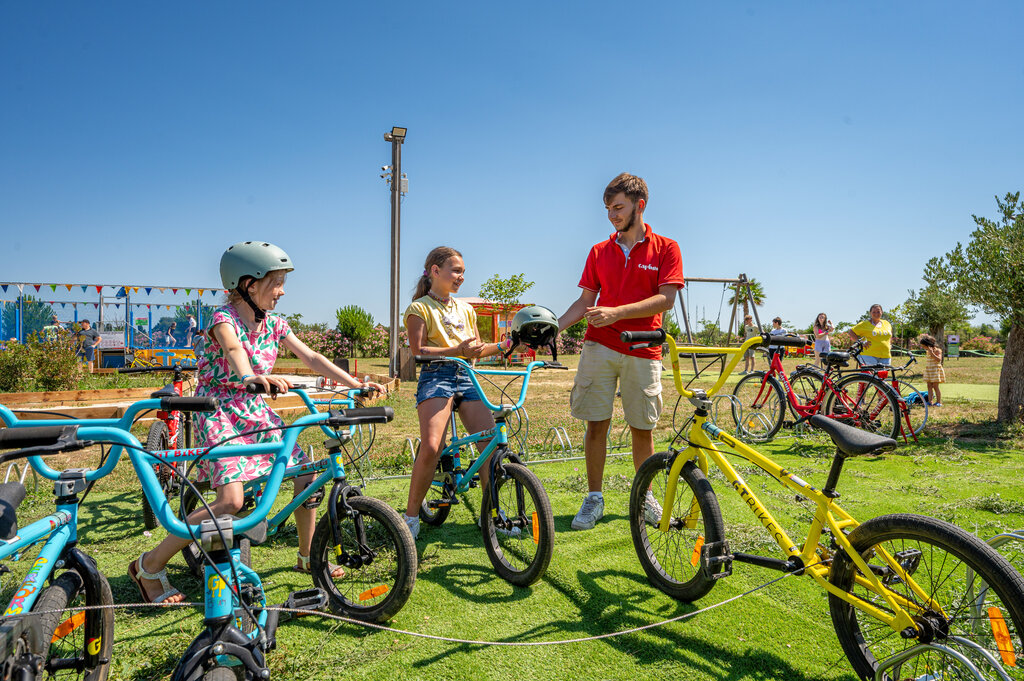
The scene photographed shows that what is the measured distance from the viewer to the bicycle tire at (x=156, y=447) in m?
4.10

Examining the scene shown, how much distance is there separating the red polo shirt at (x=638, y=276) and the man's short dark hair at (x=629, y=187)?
0.69ft

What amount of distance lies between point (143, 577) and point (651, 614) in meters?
2.43

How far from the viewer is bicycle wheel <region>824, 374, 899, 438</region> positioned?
7585mm

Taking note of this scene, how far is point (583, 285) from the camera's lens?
14.2 feet

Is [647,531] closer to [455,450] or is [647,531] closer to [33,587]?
[455,450]

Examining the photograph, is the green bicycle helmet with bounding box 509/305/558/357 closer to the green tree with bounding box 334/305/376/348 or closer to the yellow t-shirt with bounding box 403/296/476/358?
the yellow t-shirt with bounding box 403/296/476/358

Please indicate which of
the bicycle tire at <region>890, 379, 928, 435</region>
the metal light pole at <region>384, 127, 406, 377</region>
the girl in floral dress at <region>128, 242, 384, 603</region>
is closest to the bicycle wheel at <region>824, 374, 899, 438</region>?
the bicycle tire at <region>890, 379, 928, 435</region>

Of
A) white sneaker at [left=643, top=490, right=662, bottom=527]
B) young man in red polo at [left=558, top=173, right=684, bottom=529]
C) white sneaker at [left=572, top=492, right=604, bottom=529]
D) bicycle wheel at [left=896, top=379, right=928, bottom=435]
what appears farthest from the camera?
bicycle wheel at [left=896, top=379, right=928, bottom=435]

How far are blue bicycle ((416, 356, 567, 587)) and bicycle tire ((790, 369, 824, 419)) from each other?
5976 millimetres

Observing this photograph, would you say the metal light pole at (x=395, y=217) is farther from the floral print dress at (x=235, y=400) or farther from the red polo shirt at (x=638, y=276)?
the floral print dress at (x=235, y=400)

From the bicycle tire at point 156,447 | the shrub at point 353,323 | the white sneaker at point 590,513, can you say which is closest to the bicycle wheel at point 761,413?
the white sneaker at point 590,513

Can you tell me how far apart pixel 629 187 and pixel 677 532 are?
6.91 ft

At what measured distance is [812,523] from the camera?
8.17ft

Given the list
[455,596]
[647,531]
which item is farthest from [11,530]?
[647,531]
